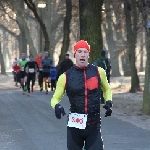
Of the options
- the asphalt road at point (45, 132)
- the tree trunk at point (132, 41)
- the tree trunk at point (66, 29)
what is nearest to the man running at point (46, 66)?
the tree trunk at point (132, 41)

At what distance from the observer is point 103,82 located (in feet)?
26.1

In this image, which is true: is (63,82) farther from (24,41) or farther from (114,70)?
(114,70)

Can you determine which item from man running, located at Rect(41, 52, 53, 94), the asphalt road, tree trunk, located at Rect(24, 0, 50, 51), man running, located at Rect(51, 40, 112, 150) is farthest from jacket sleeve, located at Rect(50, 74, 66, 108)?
tree trunk, located at Rect(24, 0, 50, 51)

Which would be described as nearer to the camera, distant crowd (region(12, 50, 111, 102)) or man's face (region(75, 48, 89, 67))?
man's face (region(75, 48, 89, 67))

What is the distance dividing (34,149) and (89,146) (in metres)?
4.25

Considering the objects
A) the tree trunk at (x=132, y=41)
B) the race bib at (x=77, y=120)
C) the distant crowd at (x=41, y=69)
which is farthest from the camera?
the tree trunk at (x=132, y=41)

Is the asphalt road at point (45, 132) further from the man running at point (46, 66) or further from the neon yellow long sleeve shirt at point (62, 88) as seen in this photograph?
the man running at point (46, 66)

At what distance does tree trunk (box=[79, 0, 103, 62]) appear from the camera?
2383 centimetres

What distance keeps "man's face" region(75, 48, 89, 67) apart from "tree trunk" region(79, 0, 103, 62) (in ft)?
53.1

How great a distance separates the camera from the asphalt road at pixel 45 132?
12.5 m

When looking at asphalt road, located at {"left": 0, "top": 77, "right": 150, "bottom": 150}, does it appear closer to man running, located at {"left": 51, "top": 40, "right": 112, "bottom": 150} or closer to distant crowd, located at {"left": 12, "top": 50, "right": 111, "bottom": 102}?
man running, located at {"left": 51, "top": 40, "right": 112, "bottom": 150}

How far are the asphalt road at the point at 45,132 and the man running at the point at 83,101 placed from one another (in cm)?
420

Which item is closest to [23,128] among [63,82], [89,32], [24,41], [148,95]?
[148,95]

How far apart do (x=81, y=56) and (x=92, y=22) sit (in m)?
16.5
